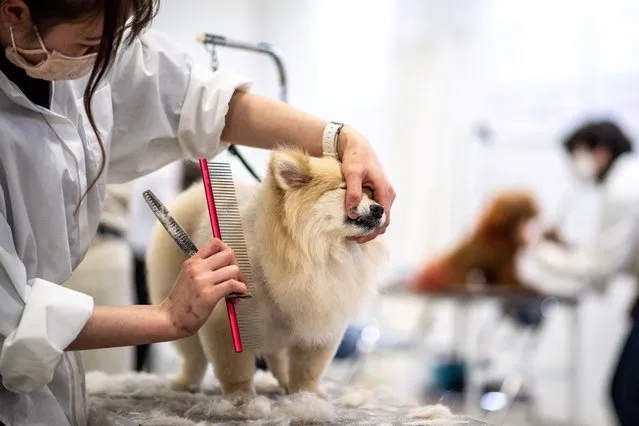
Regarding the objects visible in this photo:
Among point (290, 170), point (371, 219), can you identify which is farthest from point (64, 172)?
point (371, 219)

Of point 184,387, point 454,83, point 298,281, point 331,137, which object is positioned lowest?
point 454,83

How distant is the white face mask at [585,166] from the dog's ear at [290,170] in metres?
2.83

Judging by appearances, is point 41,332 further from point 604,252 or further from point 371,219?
point 604,252

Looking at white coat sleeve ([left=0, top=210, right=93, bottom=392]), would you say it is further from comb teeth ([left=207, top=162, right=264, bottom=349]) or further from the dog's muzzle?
the dog's muzzle

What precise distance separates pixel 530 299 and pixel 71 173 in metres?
3.07

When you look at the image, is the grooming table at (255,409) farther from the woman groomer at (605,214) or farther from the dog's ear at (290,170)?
the woman groomer at (605,214)

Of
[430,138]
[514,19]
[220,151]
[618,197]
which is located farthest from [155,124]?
[430,138]

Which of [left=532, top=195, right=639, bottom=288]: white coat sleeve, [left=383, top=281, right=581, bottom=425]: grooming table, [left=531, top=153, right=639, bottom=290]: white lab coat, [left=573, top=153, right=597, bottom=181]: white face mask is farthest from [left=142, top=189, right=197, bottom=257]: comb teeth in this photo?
[left=573, top=153, right=597, bottom=181]: white face mask

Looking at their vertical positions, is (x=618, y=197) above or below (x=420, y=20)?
below

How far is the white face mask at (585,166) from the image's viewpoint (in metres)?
3.83

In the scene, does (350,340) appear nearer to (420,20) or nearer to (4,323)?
(420,20)

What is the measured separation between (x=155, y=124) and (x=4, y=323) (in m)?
0.50

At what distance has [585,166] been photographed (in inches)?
→ 154

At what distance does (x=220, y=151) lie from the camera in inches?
57.3
